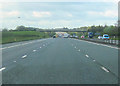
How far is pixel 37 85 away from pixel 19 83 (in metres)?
0.79

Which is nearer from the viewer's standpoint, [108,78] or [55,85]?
[55,85]

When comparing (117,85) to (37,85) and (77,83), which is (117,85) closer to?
(77,83)

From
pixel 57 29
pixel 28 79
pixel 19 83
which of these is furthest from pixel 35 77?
pixel 57 29

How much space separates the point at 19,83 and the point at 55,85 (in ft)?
4.66

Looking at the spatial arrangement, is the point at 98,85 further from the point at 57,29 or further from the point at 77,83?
the point at 57,29

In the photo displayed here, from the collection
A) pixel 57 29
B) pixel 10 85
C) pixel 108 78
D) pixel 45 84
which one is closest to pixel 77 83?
pixel 45 84

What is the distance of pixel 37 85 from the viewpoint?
860cm

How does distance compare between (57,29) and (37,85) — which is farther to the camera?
(57,29)

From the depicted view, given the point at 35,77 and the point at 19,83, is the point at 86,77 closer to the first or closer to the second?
the point at 35,77

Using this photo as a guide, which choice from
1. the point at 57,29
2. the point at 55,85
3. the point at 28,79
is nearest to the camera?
the point at 55,85

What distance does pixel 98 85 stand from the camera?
8570 millimetres

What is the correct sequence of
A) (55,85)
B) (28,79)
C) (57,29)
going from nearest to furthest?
(55,85)
(28,79)
(57,29)

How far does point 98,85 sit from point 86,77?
67.1 inches

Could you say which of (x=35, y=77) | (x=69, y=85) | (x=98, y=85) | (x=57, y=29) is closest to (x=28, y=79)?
(x=35, y=77)
